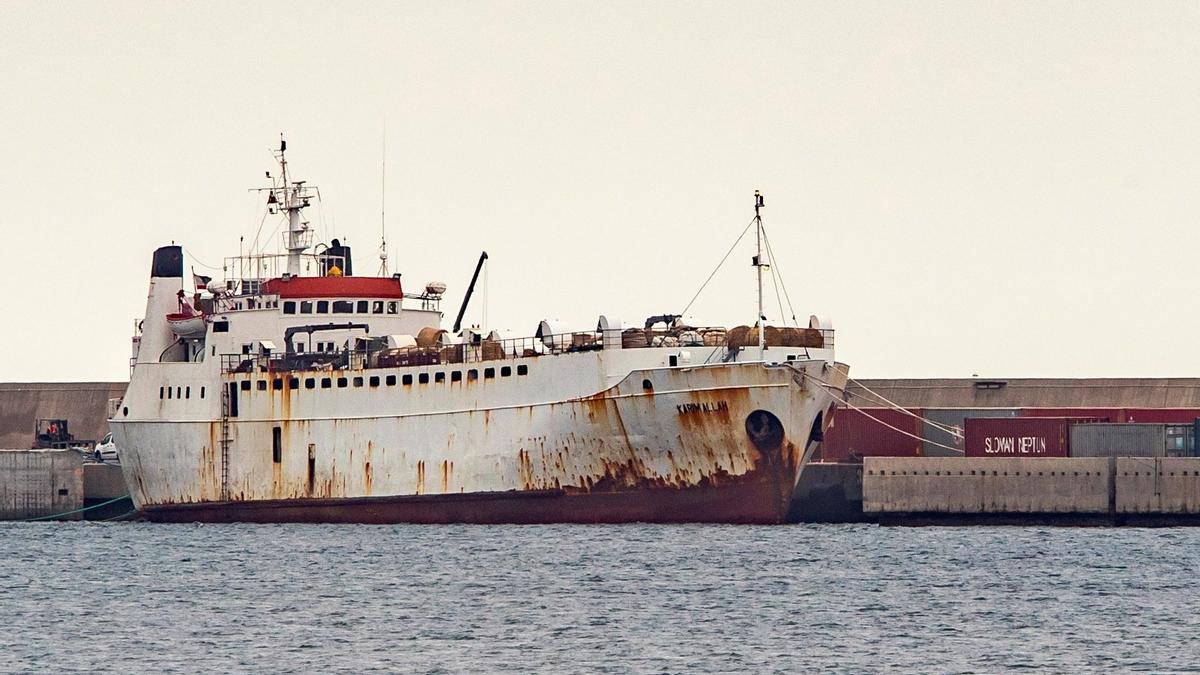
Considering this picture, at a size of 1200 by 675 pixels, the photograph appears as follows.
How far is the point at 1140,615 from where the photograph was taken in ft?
155

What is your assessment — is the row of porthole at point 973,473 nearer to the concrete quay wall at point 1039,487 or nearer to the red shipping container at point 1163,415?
the concrete quay wall at point 1039,487

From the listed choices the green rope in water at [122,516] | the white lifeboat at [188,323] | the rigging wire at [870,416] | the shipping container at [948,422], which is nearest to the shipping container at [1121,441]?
the shipping container at [948,422]

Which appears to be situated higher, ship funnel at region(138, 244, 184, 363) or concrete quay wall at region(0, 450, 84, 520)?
ship funnel at region(138, 244, 184, 363)

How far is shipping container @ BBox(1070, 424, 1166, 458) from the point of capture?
222ft

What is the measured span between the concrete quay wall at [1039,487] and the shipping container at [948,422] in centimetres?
302

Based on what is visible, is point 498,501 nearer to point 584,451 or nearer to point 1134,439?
point 584,451

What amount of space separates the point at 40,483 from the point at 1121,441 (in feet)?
122

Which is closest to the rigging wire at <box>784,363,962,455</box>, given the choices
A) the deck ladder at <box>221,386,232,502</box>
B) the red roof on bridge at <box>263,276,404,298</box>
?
the red roof on bridge at <box>263,276,404,298</box>

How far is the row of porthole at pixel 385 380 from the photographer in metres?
66.2

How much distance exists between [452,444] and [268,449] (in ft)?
24.0

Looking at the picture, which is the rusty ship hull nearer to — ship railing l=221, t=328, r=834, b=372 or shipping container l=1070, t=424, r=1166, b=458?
ship railing l=221, t=328, r=834, b=372

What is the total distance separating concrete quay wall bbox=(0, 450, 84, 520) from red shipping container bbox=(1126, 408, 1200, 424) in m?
36.4

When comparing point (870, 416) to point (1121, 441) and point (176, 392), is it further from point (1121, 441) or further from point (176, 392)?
point (176, 392)

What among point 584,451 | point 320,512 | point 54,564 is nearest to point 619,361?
Result: point 584,451
